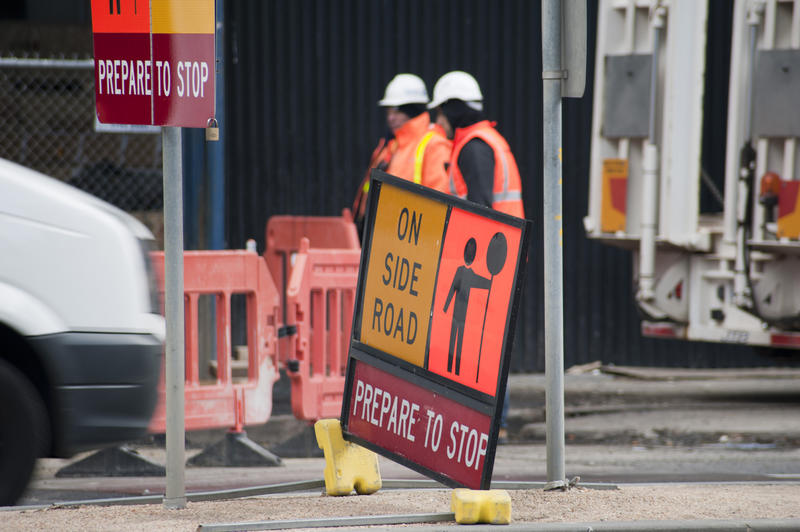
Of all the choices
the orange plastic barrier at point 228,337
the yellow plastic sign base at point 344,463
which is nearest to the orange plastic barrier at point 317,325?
the orange plastic barrier at point 228,337

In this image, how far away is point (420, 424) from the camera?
5.27 meters

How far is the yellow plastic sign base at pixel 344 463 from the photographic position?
5.59 m

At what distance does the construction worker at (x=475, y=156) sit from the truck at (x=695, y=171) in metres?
1.50

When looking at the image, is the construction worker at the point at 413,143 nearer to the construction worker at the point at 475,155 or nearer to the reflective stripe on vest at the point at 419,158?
the reflective stripe on vest at the point at 419,158

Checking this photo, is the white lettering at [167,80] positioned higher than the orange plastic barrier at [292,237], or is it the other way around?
the white lettering at [167,80]

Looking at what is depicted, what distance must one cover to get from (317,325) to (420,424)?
9.78 feet

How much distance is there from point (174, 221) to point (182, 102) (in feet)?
1.66

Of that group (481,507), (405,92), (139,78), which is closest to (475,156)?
(405,92)

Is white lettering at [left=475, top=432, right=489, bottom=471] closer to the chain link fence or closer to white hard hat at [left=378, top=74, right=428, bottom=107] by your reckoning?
white hard hat at [left=378, top=74, right=428, bottom=107]

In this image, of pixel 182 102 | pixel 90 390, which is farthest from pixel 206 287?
pixel 182 102

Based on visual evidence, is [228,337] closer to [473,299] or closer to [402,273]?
[402,273]

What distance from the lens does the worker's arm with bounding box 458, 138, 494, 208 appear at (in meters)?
8.20

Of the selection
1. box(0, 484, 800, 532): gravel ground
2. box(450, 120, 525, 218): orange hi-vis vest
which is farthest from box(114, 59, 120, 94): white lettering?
box(450, 120, 525, 218): orange hi-vis vest

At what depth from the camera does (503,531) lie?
15.9 ft
